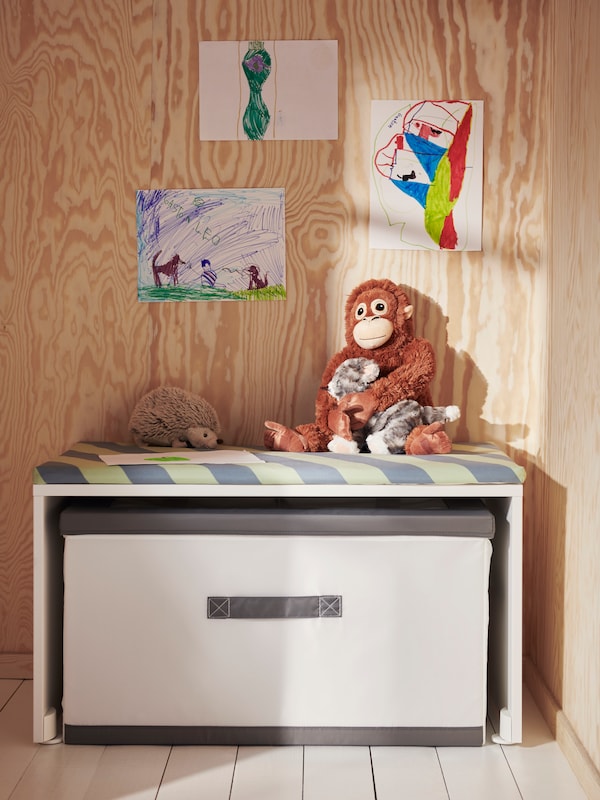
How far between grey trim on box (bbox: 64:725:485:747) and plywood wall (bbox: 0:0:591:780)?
0.44 m

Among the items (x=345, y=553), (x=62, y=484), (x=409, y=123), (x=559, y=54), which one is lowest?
(x=345, y=553)

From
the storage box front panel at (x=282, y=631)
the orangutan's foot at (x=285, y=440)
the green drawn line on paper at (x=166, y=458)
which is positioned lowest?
the storage box front panel at (x=282, y=631)

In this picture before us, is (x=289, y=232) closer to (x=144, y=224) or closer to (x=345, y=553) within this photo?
(x=144, y=224)

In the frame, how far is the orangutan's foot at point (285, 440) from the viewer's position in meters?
1.99

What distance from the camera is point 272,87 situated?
2164mm

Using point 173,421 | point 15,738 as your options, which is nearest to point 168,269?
point 173,421

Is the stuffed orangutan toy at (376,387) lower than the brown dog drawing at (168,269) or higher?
lower

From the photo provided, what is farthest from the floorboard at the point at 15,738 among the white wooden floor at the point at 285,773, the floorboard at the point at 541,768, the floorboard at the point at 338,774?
the floorboard at the point at 541,768

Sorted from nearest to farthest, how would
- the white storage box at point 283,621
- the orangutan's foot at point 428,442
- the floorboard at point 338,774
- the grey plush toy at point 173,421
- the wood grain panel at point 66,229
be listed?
the floorboard at point 338,774, the white storage box at point 283,621, the orangutan's foot at point 428,442, the grey plush toy at point 173,421, the wood grain panel at point 66,229

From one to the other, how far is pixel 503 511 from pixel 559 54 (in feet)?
3.51

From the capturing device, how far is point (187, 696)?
5.94ft

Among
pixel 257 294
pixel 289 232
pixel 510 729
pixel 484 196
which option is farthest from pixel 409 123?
pixel 510 729

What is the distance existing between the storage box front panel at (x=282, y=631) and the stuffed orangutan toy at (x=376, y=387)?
0.87 ft

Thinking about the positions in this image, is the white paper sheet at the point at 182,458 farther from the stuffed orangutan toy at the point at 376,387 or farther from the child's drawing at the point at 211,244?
the child's drawing at the point at 211,244
